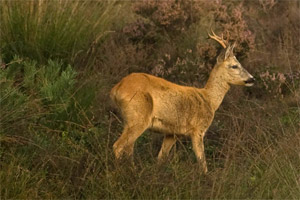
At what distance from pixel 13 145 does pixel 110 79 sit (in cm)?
397

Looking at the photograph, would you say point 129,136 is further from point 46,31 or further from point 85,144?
point 46,31

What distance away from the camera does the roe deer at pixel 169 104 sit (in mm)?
8891

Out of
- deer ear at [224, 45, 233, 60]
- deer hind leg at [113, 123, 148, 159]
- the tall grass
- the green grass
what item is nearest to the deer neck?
deer ear at [224, 45, 233, 60]

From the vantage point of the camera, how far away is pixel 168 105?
9.33m

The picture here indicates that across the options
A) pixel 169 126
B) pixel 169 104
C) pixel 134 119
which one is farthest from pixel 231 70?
pixel 134 119

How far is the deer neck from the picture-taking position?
33.3 feet

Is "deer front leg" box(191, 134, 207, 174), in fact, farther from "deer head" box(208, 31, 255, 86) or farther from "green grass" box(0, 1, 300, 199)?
"deer head" box(208, 31, 255, 86)

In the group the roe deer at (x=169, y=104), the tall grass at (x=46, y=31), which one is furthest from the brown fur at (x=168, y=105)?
the tall grass at (x=46, y=31)

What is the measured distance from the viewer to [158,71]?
40.3 feet

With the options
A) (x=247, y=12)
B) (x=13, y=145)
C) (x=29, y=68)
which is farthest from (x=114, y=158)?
(x=247, y=12)

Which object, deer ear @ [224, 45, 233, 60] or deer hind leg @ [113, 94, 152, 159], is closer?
deer hind leg @ [113, 94, 152, 159]

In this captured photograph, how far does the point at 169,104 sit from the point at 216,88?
107 centimetres

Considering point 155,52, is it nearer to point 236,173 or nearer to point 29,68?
point 29,68

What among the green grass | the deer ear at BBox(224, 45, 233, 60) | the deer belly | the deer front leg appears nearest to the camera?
the green grass
